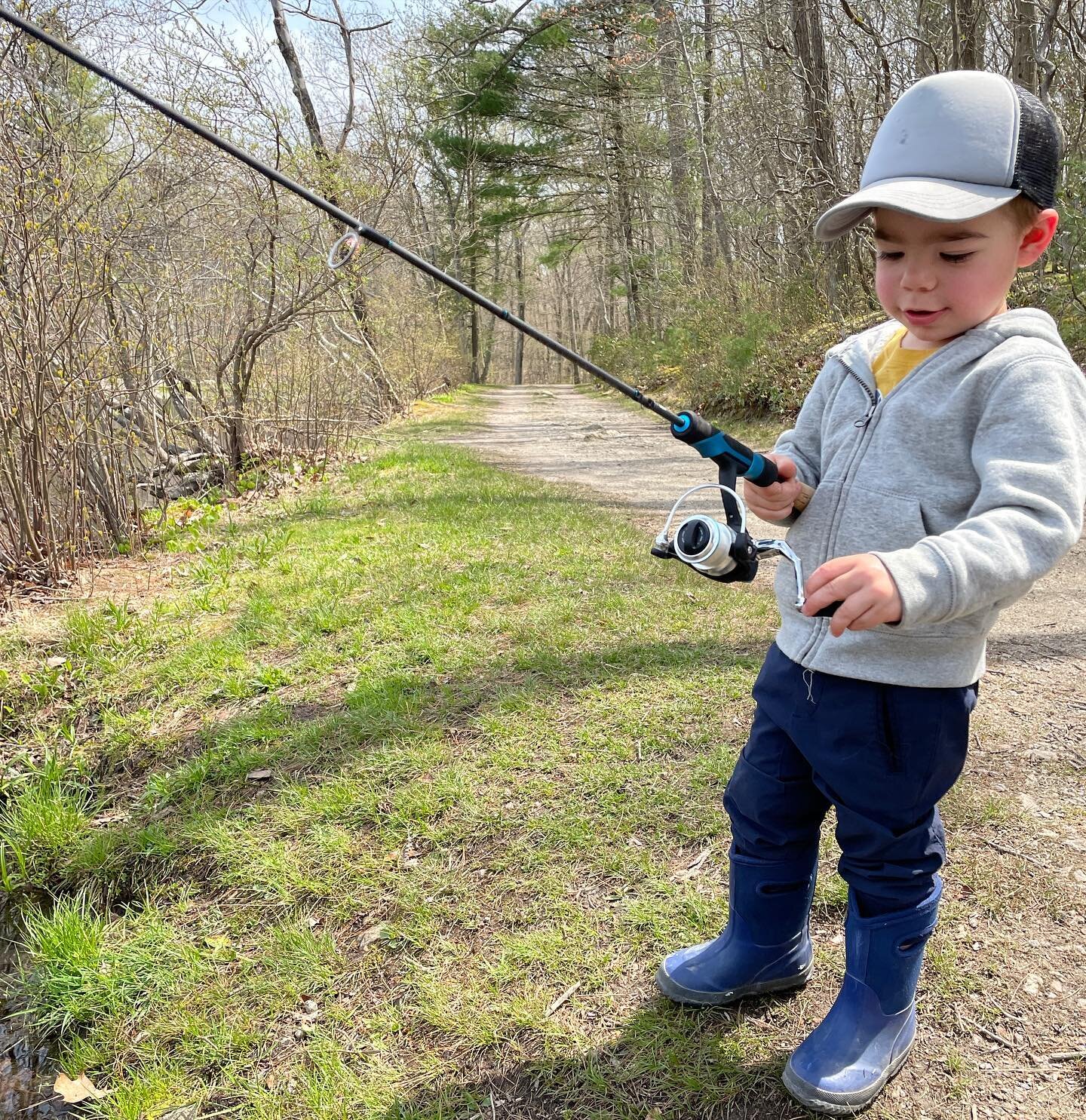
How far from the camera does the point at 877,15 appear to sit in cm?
973

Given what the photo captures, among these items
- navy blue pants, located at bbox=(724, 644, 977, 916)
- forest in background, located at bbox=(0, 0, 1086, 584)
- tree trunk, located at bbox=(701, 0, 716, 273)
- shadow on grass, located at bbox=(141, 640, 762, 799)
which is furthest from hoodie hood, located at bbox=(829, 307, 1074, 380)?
tree trunk, located at bbox=(701, 0, 716, 273)

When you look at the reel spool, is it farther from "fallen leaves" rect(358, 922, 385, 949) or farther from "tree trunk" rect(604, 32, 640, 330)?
"tree trunk" rect(604, 32, 640, 330)

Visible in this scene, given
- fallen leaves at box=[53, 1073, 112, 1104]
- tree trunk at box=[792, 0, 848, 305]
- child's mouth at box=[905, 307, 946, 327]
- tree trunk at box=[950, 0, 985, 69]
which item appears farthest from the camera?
tree trunk at box=[792, 0, 848, 305]

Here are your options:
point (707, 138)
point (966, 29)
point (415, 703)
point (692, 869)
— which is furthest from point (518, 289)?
point (692, 869)

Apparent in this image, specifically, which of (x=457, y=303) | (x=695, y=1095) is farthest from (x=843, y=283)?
(x=457, y=303)

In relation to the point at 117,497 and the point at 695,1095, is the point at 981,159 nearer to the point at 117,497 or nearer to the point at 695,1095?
the point at 695,1095

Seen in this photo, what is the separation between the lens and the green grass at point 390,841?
6.49ft

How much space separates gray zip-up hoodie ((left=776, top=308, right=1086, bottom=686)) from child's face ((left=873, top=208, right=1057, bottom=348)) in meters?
0.06

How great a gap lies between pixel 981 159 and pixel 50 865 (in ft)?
11.6

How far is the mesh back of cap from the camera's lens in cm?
131

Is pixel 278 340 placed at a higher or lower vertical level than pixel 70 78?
lower

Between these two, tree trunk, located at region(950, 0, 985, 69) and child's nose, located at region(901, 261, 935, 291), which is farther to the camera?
tree trunk, located at region(950, 0, 985, 69)

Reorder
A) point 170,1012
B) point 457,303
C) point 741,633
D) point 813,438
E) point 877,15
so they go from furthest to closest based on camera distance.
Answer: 1. point 457,303
2. point 877,15
3. point 741,633
4. point 170,1012
5. point 813,438

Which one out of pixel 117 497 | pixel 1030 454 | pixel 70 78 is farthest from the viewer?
pixel 117 497
